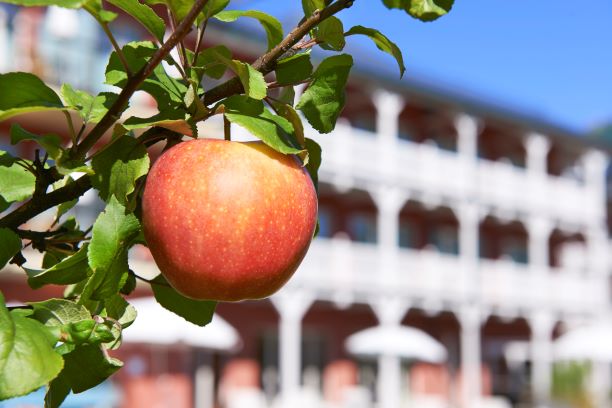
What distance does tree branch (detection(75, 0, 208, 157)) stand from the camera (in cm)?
76

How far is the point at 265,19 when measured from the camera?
3.05 ft

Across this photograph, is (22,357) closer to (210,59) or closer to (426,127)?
(210,59)

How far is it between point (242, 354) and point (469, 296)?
6.26 metres

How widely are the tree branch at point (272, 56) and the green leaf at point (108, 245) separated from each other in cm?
14

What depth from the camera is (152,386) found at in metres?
18.4

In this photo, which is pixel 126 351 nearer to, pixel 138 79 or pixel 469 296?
pixel 469 296

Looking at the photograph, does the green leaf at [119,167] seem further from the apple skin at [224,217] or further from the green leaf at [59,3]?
the green leaf at [59,3]

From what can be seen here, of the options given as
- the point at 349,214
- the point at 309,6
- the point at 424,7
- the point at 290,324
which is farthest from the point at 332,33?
the point at 349,214

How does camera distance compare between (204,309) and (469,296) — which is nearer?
(204,309)

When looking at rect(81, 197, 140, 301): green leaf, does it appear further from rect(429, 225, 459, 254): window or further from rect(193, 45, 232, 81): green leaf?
rect(429, 225, 459, 254): window

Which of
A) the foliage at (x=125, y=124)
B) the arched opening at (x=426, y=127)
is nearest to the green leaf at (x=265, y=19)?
the foliage at (x=125, y=124)

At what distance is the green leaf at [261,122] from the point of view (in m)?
0.82

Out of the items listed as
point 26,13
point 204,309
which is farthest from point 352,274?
point 204,309

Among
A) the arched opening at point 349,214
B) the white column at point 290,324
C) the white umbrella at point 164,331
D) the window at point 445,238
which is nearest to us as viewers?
the white umbrella at point 164,331
